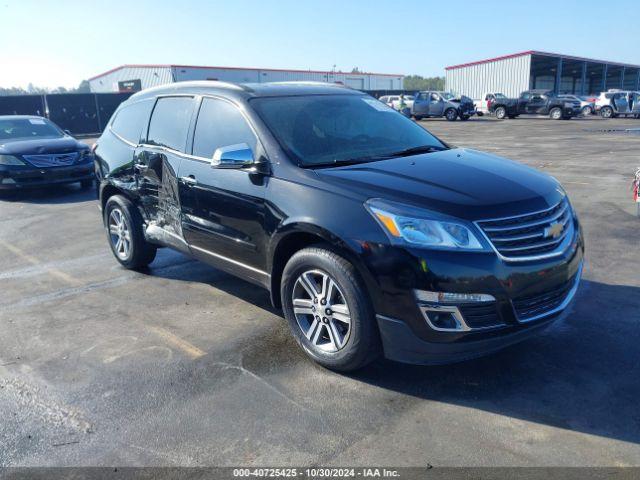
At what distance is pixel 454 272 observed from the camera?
3088 mm

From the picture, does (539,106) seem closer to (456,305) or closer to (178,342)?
(178,342)

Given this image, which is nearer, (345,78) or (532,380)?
(532,380)

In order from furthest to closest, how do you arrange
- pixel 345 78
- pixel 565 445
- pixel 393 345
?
pixel 345 78 < pixel 393 345 < pixel 565 445

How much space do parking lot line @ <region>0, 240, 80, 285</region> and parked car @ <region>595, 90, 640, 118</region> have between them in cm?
3721

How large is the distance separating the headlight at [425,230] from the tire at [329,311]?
36 cm

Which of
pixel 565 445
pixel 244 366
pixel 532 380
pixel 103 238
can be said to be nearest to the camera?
pixel 565 445

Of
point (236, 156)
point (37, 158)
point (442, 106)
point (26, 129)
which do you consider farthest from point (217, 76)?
point (236, 156)

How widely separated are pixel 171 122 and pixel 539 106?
34888 millimetres

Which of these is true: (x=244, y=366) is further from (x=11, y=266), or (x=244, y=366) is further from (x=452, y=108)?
(x=452, y=108)

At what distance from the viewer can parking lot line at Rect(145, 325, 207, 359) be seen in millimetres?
4055

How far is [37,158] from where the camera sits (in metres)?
10.8

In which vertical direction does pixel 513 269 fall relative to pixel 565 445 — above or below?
above

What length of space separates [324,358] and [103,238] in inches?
200

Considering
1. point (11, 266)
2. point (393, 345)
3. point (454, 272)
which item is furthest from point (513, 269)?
point (11, 266)
